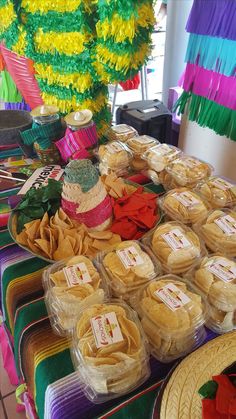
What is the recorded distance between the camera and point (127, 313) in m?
0.49

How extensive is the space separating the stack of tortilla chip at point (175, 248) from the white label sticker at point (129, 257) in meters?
0.05

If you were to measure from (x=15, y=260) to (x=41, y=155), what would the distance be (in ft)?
1.40

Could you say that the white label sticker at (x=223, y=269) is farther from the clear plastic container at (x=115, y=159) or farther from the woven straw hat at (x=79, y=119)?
the woven straw hat at (x=79, y=119)

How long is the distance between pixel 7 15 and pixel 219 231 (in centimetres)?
99

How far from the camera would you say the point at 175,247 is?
1.95 ft

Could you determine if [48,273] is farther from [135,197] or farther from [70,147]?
[70,147]

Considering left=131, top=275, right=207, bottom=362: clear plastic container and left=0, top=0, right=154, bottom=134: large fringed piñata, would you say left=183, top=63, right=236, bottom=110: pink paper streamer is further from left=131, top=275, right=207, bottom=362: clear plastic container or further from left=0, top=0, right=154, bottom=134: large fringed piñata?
left=131, top=275, right=207, bottom=362: clear plastic container

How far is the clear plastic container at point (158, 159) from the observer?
884 mm

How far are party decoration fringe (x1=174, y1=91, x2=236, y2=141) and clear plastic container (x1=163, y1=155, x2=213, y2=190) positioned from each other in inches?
21.0

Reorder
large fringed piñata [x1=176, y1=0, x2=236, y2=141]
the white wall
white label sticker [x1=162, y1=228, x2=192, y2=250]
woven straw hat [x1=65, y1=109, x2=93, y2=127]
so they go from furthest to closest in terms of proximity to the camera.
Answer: the white wall → large fringed piñata [x1=176, y1=0, x2=236, y2=141] → woven straw hat [x1=65, y1=109, x2=93, y2=127] → white label sticker [x1=162, y1=228, x2=192, y2=250]

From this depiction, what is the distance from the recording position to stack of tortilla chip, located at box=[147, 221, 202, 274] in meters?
0.59

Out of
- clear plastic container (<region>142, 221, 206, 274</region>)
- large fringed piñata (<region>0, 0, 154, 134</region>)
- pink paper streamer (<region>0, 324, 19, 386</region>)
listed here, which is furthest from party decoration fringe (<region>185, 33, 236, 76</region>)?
pink paper streamer (<region>0, 324, 19, 386</region>)

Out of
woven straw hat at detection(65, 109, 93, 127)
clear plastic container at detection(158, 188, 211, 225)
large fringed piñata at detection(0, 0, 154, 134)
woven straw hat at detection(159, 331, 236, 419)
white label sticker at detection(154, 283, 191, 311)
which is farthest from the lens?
woven straw hat at detection(65, 109, 93, 127)

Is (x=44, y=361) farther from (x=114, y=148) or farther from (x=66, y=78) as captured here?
(x=66, y=78)
